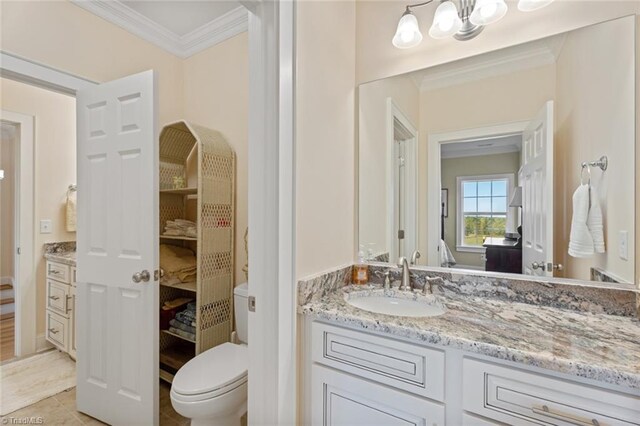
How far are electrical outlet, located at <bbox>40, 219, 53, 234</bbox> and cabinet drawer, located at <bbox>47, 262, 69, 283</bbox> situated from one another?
288 millimetres

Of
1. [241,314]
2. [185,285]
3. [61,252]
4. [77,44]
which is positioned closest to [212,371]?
[241,314]

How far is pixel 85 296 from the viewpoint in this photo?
178 centimetres

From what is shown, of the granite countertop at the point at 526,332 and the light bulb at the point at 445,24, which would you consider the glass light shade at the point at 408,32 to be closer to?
the light bulb at the point at 445,24

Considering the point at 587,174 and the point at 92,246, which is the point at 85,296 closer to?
the point at 92,246

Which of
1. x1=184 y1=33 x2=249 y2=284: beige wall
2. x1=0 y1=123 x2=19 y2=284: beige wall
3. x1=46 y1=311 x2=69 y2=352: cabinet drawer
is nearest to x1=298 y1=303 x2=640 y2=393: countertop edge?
x1=184 y1=33 x2=249 y2=284: beige wall

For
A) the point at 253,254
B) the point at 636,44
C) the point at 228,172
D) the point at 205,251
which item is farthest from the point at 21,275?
the point at 636,44

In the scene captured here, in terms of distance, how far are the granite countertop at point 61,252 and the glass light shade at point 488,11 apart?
3.04 meters

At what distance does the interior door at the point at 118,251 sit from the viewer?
5.21 ft

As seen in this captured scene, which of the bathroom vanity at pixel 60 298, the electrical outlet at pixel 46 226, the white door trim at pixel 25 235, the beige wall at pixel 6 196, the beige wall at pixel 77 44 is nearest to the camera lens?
the beige wall at pixel 77 44

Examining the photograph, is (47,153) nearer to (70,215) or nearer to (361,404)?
(70,215)

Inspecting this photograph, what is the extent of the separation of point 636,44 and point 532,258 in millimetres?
820

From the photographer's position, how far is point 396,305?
136cm

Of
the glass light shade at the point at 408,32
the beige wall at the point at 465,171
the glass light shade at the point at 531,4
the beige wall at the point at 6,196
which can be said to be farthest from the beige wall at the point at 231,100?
the beige wall at the point at 6,196

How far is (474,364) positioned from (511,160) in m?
0.89
